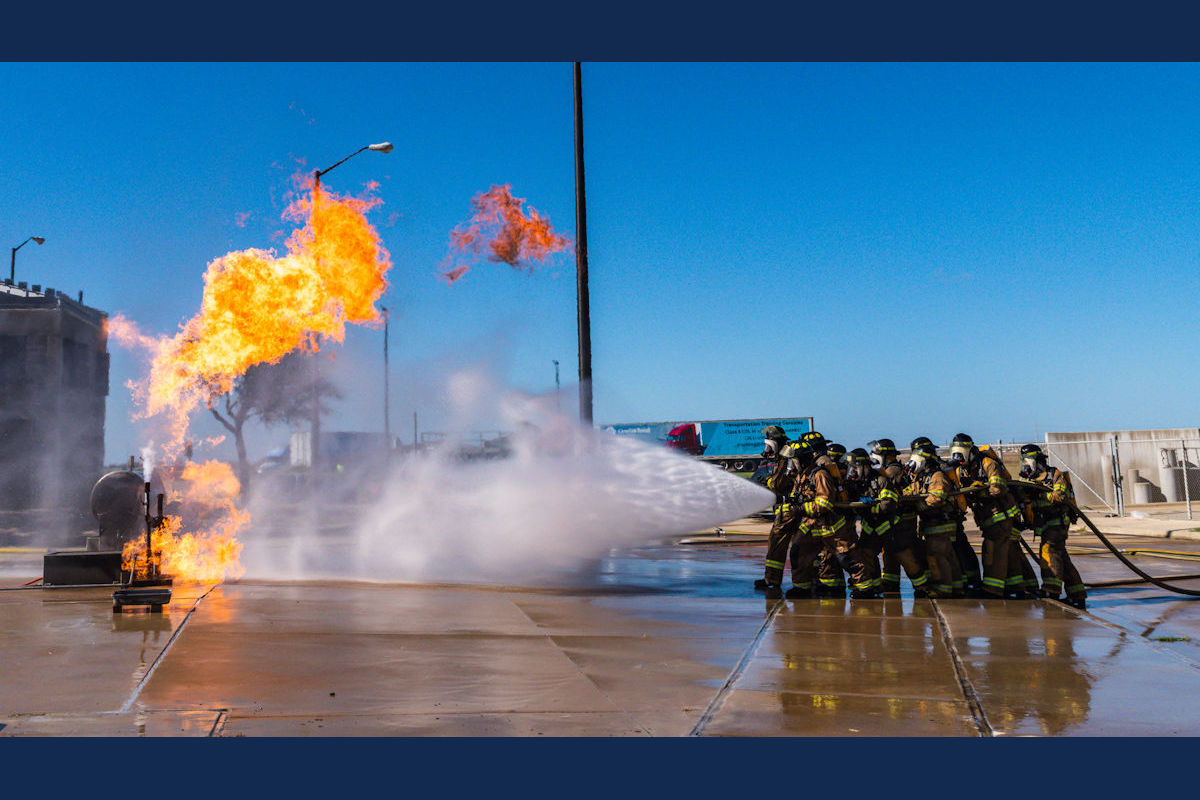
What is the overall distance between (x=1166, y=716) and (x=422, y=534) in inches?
407

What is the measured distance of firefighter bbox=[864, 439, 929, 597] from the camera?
33.1ft

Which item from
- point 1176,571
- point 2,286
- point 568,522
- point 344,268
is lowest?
point 1176,571

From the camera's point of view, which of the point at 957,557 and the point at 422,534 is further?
the point at 422,534

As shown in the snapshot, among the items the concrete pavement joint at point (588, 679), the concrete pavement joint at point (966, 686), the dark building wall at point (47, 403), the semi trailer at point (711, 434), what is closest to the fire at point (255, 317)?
the concrete pavement joint at point (588, 679)

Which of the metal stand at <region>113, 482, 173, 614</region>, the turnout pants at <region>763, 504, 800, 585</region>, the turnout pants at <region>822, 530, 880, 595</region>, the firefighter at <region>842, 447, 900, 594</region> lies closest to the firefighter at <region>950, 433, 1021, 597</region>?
the firefighter at <region>842, 447, 900, 594</region>

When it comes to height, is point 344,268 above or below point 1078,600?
above

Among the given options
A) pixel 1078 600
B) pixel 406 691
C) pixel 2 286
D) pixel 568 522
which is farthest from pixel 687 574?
pixel 2 286

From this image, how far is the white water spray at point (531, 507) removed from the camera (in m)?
12.9

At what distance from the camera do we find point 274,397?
21359 mm

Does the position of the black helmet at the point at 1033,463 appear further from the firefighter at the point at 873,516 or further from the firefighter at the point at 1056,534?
the firefighter at the point at 873,516

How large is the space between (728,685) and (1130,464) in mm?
26221

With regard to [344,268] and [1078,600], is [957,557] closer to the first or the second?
[1078,600]

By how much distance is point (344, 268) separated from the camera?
42.8 feet

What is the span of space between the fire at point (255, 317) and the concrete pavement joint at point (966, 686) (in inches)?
341
